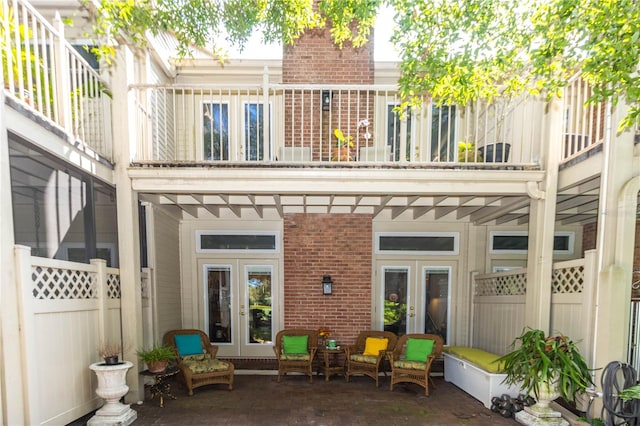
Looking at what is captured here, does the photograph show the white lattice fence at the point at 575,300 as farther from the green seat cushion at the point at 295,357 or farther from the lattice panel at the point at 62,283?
the lattice panel at the point at 62,283

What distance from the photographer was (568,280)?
3.62 meters

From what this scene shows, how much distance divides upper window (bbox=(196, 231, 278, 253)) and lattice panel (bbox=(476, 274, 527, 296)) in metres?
3.97

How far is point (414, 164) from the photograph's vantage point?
12.2 feet

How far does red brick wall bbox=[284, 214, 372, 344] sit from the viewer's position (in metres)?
5.81

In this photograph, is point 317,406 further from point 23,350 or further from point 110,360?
point 23,350

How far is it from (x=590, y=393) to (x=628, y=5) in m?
3.54

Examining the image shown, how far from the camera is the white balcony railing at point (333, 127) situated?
3.78m

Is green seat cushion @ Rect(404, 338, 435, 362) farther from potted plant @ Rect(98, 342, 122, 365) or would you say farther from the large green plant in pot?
potted plant @ Rect(98, 342, 122, 365)

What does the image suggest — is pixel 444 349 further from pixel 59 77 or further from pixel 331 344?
pixel 59 77

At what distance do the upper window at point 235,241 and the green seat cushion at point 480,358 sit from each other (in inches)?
146

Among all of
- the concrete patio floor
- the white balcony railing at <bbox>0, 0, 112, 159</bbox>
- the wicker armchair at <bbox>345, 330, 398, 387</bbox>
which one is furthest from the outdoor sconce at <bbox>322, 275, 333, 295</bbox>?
the white balcony railing at <bbox>0, 0, 112, 159</bbox>

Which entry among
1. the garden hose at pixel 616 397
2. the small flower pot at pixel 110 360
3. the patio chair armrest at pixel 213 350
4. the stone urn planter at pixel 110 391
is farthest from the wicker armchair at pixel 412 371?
the small flower pot at pixel 110 360

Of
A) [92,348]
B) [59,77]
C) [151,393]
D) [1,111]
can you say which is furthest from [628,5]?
[151,393]

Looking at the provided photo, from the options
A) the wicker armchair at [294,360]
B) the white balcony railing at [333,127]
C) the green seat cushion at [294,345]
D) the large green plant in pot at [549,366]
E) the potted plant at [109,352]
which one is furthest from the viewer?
the green seat cushion at [294,345]
